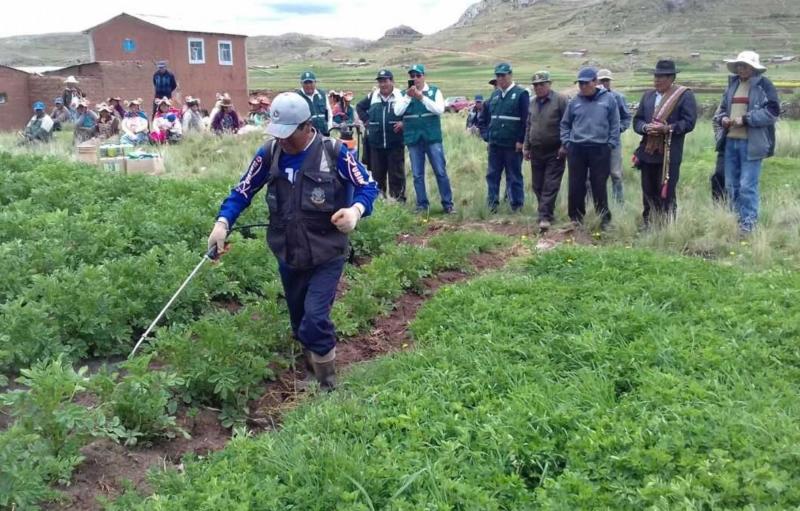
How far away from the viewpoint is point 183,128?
18219mm

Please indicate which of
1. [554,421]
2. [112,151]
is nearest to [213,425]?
[554,421]

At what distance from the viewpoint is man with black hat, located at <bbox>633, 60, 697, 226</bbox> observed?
837 centimetres

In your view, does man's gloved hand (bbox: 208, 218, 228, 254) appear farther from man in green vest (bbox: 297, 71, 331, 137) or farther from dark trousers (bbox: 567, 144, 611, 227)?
man in green vest (bbox: 297, 71, 331, 137)

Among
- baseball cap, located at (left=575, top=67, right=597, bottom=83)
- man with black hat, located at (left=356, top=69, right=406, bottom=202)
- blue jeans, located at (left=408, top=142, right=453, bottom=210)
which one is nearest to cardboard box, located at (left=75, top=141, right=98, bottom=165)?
man with black hat, located at (left=356, top=69, right=406, bottom=202)

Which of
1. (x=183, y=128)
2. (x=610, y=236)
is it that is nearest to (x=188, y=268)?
(x=610, y=236)

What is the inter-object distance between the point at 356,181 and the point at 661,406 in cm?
225

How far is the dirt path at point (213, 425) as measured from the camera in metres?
3.83

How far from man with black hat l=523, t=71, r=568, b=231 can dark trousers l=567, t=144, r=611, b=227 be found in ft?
0.80

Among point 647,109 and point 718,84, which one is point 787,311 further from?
point 718,84

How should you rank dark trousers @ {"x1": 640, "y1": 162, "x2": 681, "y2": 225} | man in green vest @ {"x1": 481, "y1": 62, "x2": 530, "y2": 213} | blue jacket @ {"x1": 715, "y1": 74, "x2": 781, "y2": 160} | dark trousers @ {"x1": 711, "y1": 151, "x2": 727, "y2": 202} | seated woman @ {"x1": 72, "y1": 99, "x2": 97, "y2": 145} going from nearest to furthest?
blue jacket @ {"x1": 715, "y1": 74, "x2": 781, "y2": 160}, dark trousers @ {"x1": 640, "y1": 162, "x2": 681, "y2": 225}, dark trousers @ {"x1": 711, "y1": 151, "x2": 727, "y2": 202}, man in green vest @ {"x1": 481, "y1": 62, "x2": 530, "y2": 213}, seated woman @ {"x1": 72, "y1": 99, "x2": 97, "y2": 145}

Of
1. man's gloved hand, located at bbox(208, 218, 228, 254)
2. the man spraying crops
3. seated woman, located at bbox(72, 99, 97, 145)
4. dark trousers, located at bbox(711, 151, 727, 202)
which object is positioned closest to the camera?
the man spraying crops

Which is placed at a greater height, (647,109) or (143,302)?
(647,109)

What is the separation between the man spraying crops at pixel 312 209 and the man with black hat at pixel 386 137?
5.79m

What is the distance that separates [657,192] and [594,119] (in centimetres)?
114
